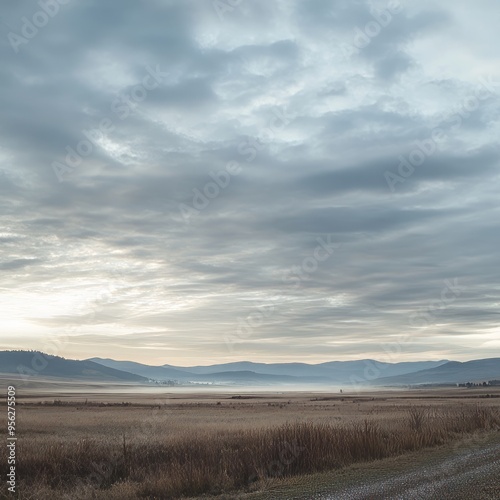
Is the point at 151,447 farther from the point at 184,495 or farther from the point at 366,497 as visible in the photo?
the point at 366,497

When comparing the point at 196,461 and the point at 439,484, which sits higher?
the point at 439,484

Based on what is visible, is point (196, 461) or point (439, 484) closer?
point (439, 484)

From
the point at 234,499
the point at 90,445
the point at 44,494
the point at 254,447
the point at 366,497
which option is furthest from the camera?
the point at 90,445

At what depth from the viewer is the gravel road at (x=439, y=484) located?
11.7 metres

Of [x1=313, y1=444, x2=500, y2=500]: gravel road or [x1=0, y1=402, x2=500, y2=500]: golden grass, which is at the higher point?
[x1=313, y1=444, x2=500, y2=500]: gravel road

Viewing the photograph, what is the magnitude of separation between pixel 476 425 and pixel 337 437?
34.4 feet

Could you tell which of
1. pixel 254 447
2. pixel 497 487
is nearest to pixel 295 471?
pixel 254 447

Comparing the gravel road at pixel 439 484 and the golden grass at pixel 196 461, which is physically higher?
the gravel road at pixel 439 484

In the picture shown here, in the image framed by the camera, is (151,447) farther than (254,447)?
Yes

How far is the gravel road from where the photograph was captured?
1173cm

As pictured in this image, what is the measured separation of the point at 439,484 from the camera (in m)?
12.8

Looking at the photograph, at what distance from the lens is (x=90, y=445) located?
2009 cm

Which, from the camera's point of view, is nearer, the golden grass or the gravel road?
the gravel road

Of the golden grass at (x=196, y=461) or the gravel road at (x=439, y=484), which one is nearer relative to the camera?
the gravel road at (x=439, y=484)
